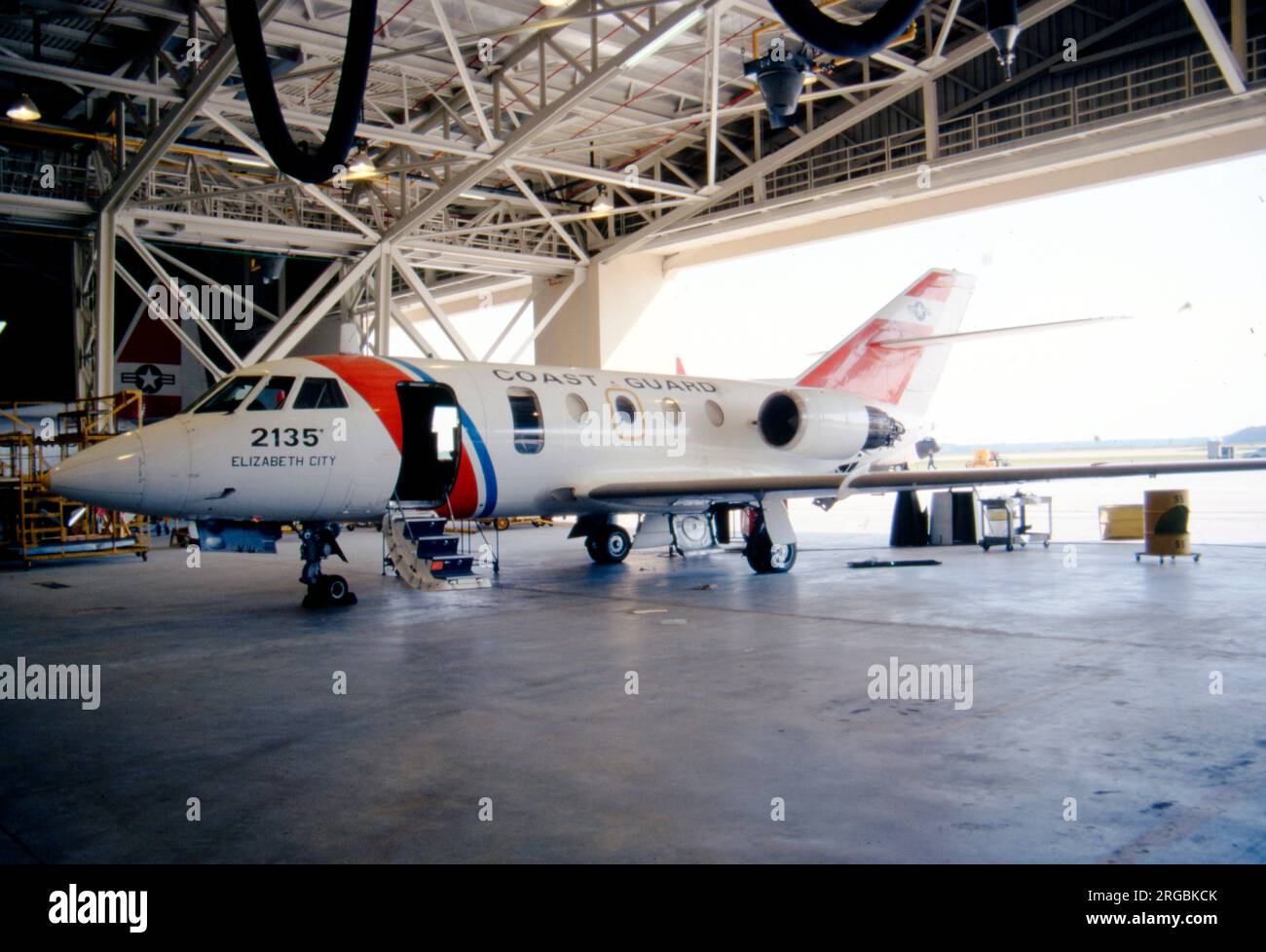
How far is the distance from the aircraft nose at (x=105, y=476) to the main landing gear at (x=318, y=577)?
1.91 metres

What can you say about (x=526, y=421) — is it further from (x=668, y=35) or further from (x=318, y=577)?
(x=668, y=35)

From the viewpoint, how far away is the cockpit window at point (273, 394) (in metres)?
9.76

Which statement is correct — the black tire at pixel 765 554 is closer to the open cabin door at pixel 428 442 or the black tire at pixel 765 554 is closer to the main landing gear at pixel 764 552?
the main landing gear at pixel 764 552

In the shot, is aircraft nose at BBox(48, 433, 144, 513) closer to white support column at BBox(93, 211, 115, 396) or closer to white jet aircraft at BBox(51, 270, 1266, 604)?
white jet aircraft at BBox(51, 270, 1266, 604)

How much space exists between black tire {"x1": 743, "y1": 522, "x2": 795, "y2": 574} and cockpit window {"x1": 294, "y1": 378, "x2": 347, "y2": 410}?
5621mm

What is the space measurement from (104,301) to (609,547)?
39.9 feet

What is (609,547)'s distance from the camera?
14.7 meters

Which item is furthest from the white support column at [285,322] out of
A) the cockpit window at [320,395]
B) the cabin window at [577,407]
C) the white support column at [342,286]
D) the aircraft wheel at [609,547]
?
the cockpit window at [320,395]

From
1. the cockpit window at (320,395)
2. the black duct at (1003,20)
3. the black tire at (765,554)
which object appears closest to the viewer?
the black duct at (1003,20)

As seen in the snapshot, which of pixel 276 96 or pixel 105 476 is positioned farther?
pixel 105 476

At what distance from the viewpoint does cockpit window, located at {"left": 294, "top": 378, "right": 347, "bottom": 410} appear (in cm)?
1001

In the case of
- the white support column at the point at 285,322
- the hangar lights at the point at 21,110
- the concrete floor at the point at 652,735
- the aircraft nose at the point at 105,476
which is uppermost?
the hangar lights at the point at 21,110

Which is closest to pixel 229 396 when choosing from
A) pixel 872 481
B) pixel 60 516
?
pixel 872 481

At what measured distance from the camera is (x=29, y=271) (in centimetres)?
2967
